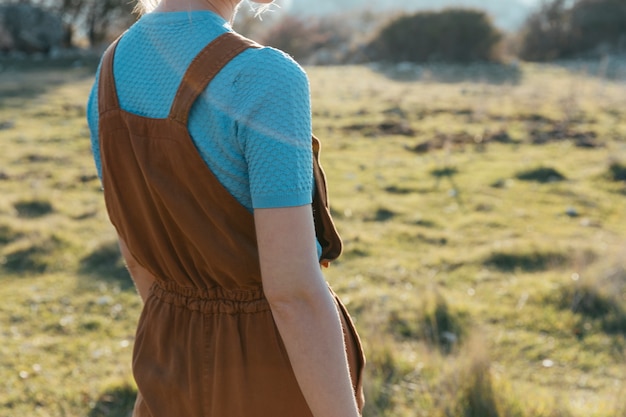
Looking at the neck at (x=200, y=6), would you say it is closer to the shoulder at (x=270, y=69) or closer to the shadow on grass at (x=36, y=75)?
the shoulder at (x=270, y=69)

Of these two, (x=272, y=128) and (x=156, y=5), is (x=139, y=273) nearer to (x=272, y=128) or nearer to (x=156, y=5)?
(x=156, y=5)

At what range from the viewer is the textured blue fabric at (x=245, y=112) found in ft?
3.92

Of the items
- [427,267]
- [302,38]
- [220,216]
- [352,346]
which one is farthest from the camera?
[302,38]

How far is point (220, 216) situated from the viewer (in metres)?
1.33

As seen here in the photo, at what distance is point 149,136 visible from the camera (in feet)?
4.40

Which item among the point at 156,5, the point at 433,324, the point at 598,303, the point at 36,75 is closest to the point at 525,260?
the point at 598,303

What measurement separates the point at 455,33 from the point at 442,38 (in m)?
0.49

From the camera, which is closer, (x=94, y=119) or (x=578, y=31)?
(x=94, y=119)

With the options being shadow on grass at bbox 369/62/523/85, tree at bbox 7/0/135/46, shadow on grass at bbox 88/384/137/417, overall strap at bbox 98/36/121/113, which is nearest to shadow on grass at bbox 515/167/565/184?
shadow on grass at bbox 88/384/137/417

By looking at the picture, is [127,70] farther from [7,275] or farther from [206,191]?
[7,275]

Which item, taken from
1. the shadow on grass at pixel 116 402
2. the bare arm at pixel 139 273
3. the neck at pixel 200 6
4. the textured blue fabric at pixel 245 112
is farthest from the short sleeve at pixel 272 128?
the shadow on grass at pixel 116 402

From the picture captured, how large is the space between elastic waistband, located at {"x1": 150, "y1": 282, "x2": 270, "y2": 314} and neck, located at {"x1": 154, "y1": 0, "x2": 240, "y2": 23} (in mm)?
565

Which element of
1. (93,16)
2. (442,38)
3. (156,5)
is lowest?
(442,38)

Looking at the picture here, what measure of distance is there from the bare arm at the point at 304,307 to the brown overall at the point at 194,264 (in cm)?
13
